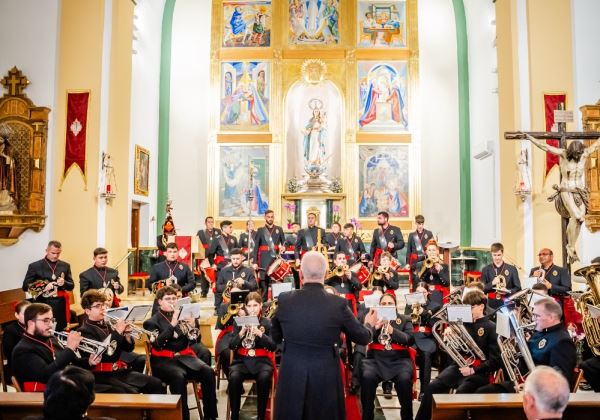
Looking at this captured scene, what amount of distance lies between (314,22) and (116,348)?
43.9 feet

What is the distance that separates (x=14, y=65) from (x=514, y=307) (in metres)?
9.65

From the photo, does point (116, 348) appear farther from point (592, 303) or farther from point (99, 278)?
point (592, 303)

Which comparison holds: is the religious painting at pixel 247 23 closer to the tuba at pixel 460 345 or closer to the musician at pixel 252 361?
the musician at pixel 252 361

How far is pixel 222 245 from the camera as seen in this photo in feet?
34.7

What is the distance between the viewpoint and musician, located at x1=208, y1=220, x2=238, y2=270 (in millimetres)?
10477

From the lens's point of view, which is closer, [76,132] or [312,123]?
[76,132]

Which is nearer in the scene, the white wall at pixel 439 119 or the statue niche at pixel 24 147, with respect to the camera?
the statue niche at pixel 24 147

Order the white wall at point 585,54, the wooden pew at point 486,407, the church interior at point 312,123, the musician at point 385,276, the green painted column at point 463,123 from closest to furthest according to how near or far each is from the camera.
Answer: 1. the wooden pew at point 486,407
2. the musician at point 385,276
3. the white wall at point 585,54
4. the church interior at point 312,123
5. the green painted column at point 463,123

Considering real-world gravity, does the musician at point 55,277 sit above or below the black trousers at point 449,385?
above

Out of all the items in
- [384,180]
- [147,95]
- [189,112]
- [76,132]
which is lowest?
[384,180]

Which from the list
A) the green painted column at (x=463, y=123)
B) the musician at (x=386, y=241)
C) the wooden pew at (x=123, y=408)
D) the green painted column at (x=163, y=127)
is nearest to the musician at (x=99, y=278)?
the wooden pew at (x=123, y=408)

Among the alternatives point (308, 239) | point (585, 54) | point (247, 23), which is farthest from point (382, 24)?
point (308, 239)

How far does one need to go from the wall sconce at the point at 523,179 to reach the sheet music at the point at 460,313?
5242mm

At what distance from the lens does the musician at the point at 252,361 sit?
5324mm
